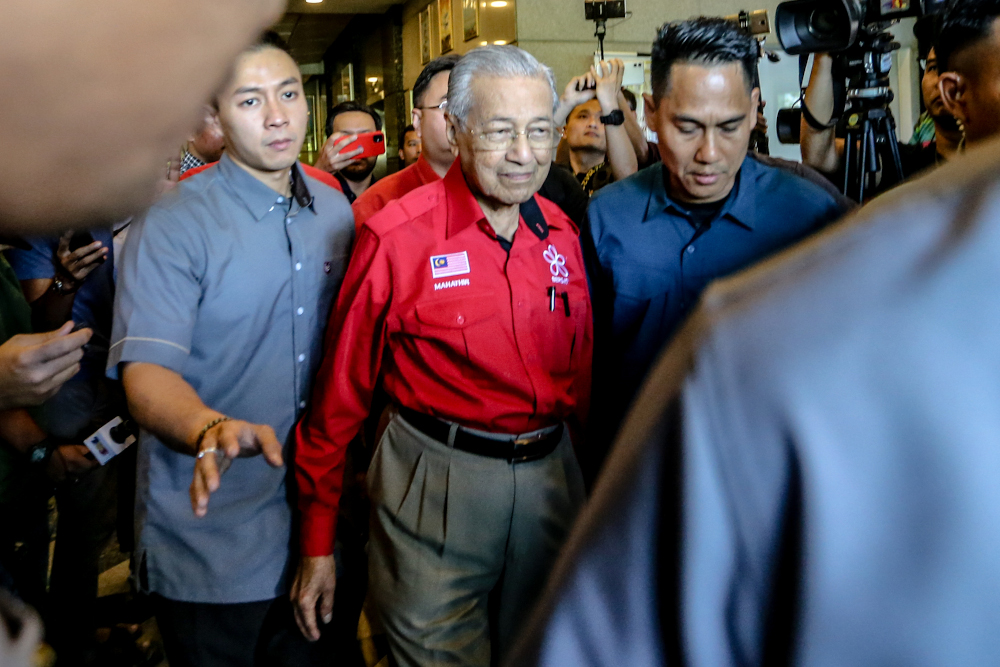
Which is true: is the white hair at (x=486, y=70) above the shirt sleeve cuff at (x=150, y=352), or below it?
above

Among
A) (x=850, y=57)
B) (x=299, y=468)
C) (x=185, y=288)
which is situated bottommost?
(x=299, y=468)

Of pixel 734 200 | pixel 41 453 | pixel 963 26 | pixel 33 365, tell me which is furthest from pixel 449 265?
pixel 963 26

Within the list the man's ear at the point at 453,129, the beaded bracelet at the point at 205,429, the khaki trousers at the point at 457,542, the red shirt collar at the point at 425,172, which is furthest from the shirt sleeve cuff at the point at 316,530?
the red shirt collar at the point at 425,172

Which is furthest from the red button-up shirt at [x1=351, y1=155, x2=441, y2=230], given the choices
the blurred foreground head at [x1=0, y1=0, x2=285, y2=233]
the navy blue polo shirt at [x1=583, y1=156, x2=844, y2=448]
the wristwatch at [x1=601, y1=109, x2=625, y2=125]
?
the blurred foreground head at [x1=0, y1=0, x2=285, y2=233]

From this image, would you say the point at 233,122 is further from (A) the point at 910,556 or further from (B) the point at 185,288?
(A) the point at 910,556

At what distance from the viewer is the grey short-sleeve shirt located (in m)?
1.68

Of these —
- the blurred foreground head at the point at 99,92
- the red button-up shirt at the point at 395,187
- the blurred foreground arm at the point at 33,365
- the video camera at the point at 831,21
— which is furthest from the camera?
the red button-up shirt at the point at 395,187

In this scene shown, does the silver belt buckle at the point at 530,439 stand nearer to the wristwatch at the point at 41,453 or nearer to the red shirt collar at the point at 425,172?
the wristwatch at the point at 41,453

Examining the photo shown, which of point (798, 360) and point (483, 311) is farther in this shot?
point (483, 311)

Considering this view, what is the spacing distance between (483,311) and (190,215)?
2.17ft

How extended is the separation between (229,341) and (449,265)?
1.66 ft

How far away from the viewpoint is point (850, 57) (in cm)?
230

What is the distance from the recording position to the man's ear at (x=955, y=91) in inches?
73.9

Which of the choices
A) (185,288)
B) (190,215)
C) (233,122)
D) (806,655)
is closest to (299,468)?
(185,288)
